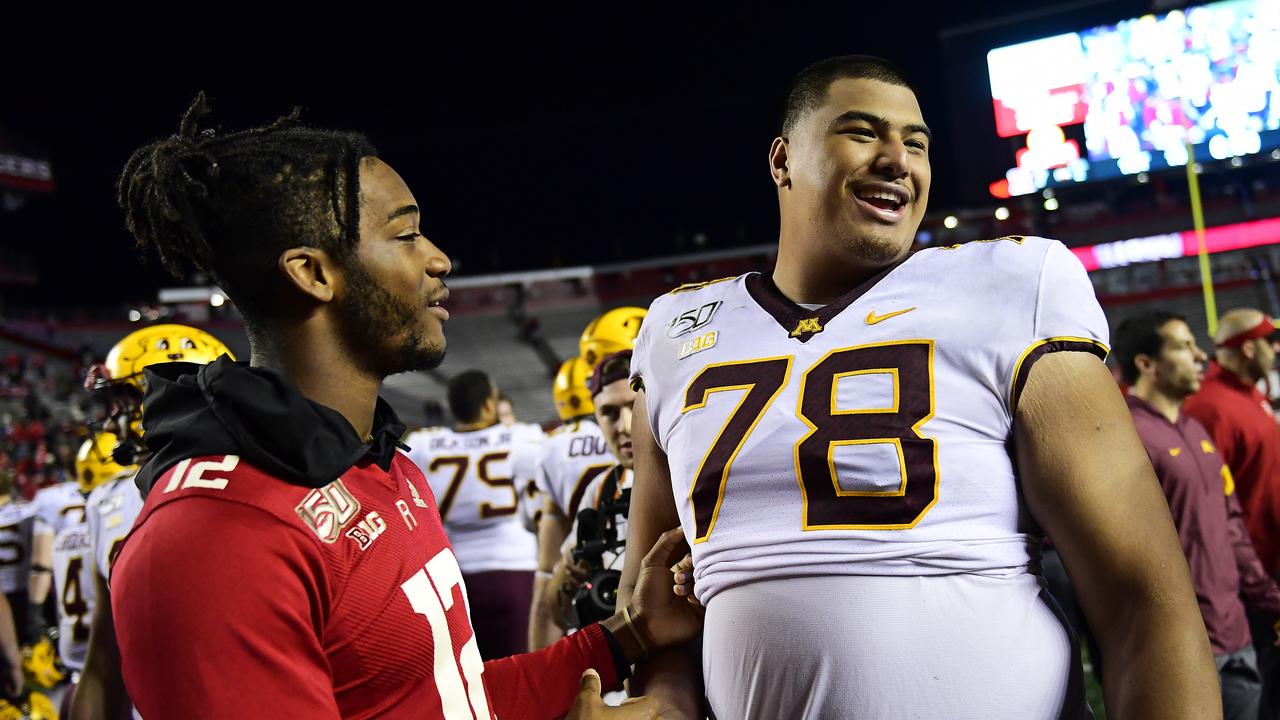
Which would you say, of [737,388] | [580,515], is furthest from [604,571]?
[737,388]

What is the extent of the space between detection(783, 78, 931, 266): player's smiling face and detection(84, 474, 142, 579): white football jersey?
9.45 feet

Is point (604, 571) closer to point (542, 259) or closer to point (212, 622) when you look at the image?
point (212, 622)

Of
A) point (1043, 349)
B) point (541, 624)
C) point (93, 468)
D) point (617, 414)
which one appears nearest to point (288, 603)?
point (1043, 349)

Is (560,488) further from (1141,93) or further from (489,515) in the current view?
(1141,93)

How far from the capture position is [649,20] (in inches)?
1040

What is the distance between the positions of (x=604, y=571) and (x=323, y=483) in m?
2.03

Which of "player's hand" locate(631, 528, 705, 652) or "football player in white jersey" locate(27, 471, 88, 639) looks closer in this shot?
"player's hand" locate(631, 528, 705, 652)

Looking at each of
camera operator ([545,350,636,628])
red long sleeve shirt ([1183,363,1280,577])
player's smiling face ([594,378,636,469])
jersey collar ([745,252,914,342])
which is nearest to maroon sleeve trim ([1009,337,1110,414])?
jersey collar ([745,252,914,342])

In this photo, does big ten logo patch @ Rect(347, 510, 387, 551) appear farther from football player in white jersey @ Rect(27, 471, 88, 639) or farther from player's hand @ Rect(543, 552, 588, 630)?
football player in white jersey @ Rect(27, 471, 88, 639)

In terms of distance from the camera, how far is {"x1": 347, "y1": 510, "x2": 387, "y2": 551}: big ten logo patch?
4.88 feet

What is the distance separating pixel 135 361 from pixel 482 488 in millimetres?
2455

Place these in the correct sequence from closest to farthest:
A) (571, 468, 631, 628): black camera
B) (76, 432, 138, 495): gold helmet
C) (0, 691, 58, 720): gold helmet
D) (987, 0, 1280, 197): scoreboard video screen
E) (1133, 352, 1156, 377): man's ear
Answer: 1. (571, 468, 631, 628): black camera
2. (1133, 352, 1156, 377): man's ear
3. (76, 432, 138, 495): gold helmet
4. (0, 691, 58, 720): gold helmet
5. (987, 0, 1280, 197): scoreboard video screen

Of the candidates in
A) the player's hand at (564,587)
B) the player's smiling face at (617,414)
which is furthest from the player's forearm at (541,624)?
the player's smiling face at (617,414)

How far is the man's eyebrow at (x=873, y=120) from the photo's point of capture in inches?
74.4
